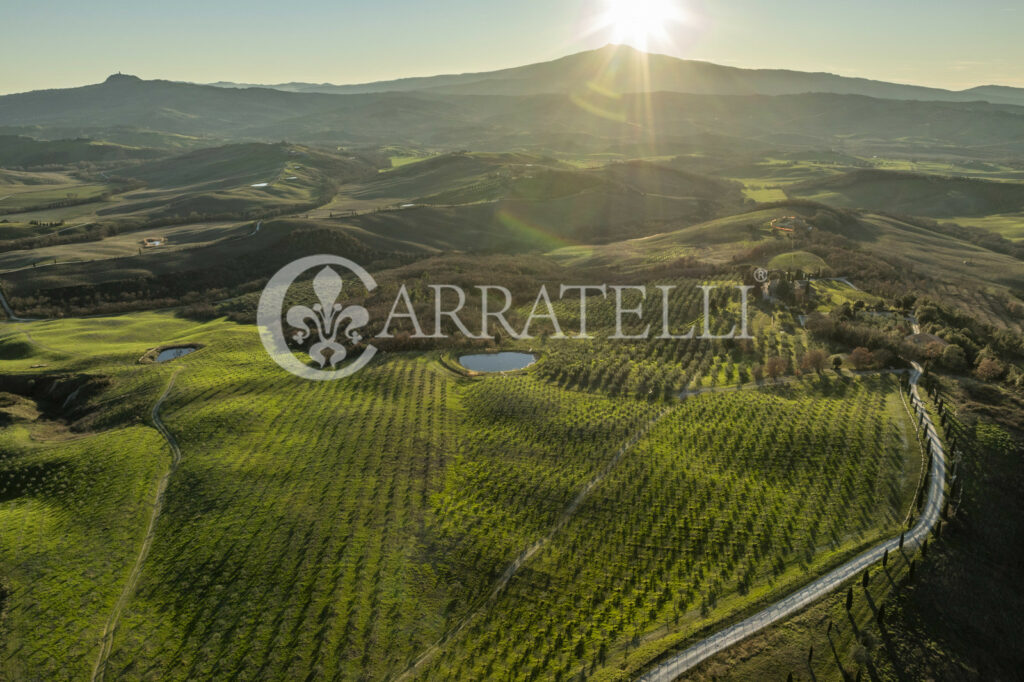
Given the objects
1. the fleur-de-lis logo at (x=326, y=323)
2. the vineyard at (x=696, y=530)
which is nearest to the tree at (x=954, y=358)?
the vineyard at (x=696, y=530)

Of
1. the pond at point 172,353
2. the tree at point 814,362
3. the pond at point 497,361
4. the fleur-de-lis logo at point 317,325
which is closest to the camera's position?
the tree at point 814,362

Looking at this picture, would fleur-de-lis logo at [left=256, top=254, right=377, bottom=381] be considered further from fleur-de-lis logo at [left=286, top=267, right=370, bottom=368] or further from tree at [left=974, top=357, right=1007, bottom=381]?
tree at [left=974, top=357, right=1007, bottom=381]

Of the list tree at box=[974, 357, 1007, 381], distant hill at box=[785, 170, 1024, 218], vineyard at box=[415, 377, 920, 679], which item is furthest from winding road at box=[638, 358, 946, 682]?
distant hill at box=[785, 170, 1024, 218]

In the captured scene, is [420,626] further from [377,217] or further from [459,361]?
[377,217]

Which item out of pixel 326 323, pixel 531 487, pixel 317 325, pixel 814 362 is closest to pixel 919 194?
pixel 814 362

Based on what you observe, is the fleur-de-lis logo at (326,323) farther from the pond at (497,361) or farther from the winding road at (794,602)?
the winding road at (794,602)

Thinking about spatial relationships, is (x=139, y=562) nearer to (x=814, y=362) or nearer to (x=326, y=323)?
(x=326, y=323)

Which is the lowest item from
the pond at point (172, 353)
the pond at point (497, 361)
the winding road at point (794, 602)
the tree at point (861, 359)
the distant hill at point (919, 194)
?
the winding road at point (794, 602)

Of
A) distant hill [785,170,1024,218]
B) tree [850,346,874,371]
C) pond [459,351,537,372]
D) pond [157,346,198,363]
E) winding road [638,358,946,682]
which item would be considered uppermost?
distant hill [785,170,1024,218]
